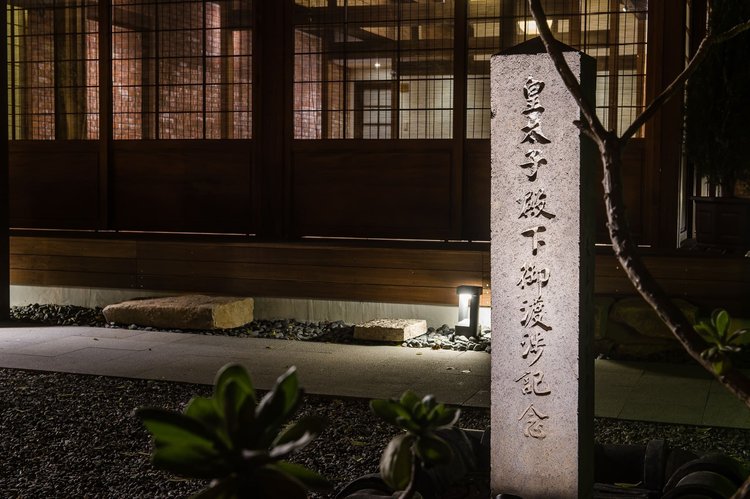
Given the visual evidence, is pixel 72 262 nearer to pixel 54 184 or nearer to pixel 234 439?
pixel 54 184

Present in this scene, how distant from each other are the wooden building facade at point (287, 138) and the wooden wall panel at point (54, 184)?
0.02 metres

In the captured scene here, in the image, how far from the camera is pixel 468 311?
1034 cm

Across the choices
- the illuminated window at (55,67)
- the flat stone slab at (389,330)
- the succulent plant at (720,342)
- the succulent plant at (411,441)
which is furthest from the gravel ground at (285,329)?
the succulent plant at (411,441)

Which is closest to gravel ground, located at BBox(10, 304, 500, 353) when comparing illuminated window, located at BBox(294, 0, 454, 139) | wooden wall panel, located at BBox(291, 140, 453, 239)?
wooden wall panel, located at BBox(291, 140, 453, 239)

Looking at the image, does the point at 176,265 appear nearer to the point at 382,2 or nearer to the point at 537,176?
the point at 382,2

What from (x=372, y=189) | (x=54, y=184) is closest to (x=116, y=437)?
(x=372, y=189)

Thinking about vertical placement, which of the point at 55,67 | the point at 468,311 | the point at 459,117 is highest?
the point at 55,67

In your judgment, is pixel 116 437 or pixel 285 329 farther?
pixel 285 329

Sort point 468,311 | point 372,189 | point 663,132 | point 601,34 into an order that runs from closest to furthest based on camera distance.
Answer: point 468,311
point 663,132
point 601,34
point 372,189

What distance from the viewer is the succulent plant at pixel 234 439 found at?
4.99 ft

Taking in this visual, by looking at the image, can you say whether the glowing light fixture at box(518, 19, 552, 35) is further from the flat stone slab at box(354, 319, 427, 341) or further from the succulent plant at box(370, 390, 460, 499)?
the succulent plant at box(370, 390, 460, 499)

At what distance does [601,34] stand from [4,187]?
23.6 feet

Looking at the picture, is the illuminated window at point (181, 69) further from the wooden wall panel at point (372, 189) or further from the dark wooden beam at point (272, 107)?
the wooden wall panel at point (372, 189)

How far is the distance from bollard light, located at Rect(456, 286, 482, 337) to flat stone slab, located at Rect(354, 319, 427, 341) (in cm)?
48
